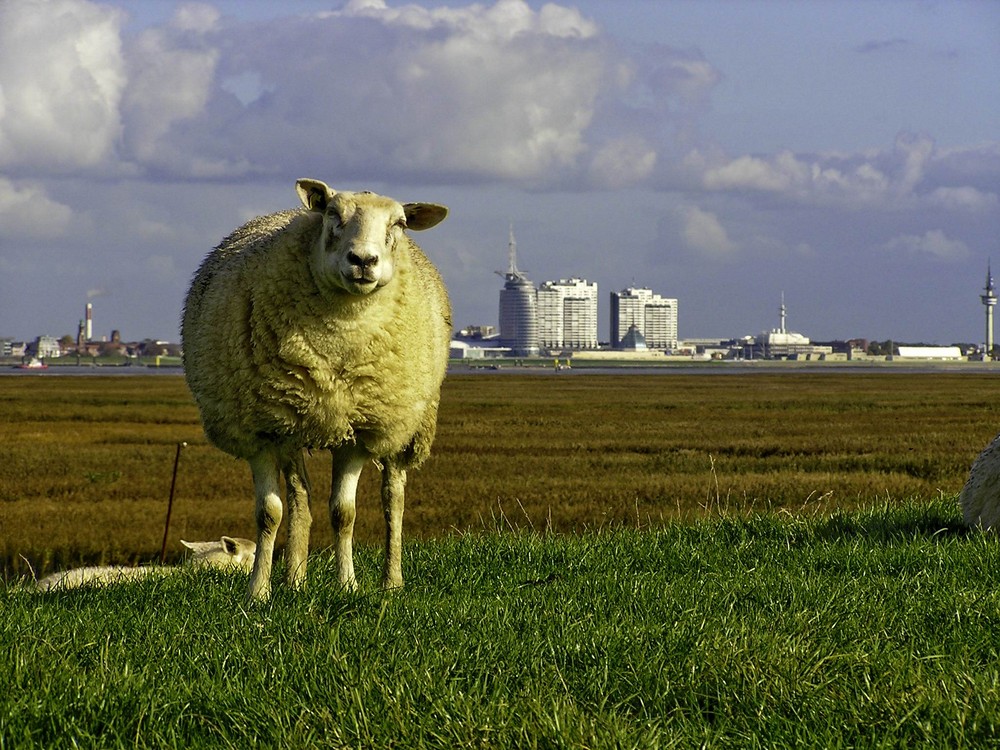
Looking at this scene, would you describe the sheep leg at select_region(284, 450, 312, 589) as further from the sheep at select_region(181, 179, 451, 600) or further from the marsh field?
the marsh field

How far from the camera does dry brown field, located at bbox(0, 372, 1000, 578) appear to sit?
50.6 feet

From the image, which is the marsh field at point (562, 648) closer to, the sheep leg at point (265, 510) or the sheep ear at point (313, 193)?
the sheep leg at point (265, 510)

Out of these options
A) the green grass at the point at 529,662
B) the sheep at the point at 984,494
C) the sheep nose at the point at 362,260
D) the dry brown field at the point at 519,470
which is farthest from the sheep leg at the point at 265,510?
the sheep at the point at 984,494

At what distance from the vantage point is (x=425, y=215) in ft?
22.1

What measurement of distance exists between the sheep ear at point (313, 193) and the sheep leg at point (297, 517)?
1.35 meters

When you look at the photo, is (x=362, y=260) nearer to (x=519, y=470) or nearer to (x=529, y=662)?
(x=529, y=662)

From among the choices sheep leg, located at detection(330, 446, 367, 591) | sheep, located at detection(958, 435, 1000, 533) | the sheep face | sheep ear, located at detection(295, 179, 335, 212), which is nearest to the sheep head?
sheep ear, located at detection(295, 179, 335, 212)

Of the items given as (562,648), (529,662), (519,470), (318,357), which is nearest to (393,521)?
(318,357)

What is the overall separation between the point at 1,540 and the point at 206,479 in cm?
724

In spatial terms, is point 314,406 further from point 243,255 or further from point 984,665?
point 984,665

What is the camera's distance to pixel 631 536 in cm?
849

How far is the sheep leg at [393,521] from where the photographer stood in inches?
268

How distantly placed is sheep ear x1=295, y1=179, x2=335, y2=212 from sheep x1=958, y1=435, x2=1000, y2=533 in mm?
4559

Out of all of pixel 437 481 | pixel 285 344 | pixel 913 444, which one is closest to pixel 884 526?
pixel 285 344
